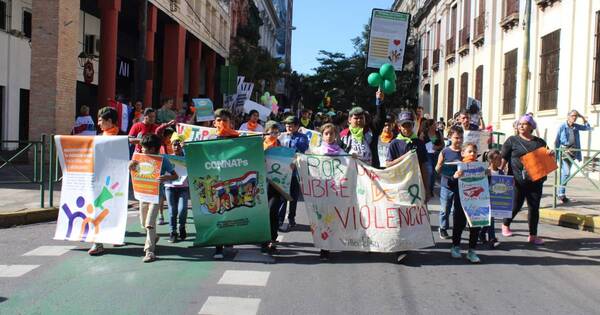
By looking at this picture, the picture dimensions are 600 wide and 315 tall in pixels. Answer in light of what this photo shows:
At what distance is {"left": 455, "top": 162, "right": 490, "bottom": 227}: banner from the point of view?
686 centimetres

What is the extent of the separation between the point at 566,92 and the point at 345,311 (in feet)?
47.2

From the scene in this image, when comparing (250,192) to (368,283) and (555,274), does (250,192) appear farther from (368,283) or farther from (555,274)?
(555,274)

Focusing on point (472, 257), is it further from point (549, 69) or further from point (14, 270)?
point (549, 69)

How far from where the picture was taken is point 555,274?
6348 millimetres

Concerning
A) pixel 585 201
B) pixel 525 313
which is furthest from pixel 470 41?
pixel 525 313

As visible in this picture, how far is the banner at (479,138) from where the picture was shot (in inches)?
414

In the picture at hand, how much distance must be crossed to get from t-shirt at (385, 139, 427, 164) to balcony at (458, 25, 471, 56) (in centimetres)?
2338

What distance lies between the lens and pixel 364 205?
265 inches

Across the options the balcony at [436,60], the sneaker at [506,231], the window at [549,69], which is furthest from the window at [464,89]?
the sneaker at [506,231]

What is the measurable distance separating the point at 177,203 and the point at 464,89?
81.6ft

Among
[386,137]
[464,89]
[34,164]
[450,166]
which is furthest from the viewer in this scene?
[464,89]

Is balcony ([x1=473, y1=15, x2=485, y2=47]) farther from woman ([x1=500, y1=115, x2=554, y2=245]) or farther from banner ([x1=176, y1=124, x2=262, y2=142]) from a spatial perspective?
woman ([x1=500, y1=115, x2=554, y2=245])

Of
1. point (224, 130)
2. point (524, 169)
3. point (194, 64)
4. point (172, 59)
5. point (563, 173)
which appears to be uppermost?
point (194, 64)

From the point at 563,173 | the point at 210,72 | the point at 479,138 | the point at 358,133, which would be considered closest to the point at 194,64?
the point at 210,72
